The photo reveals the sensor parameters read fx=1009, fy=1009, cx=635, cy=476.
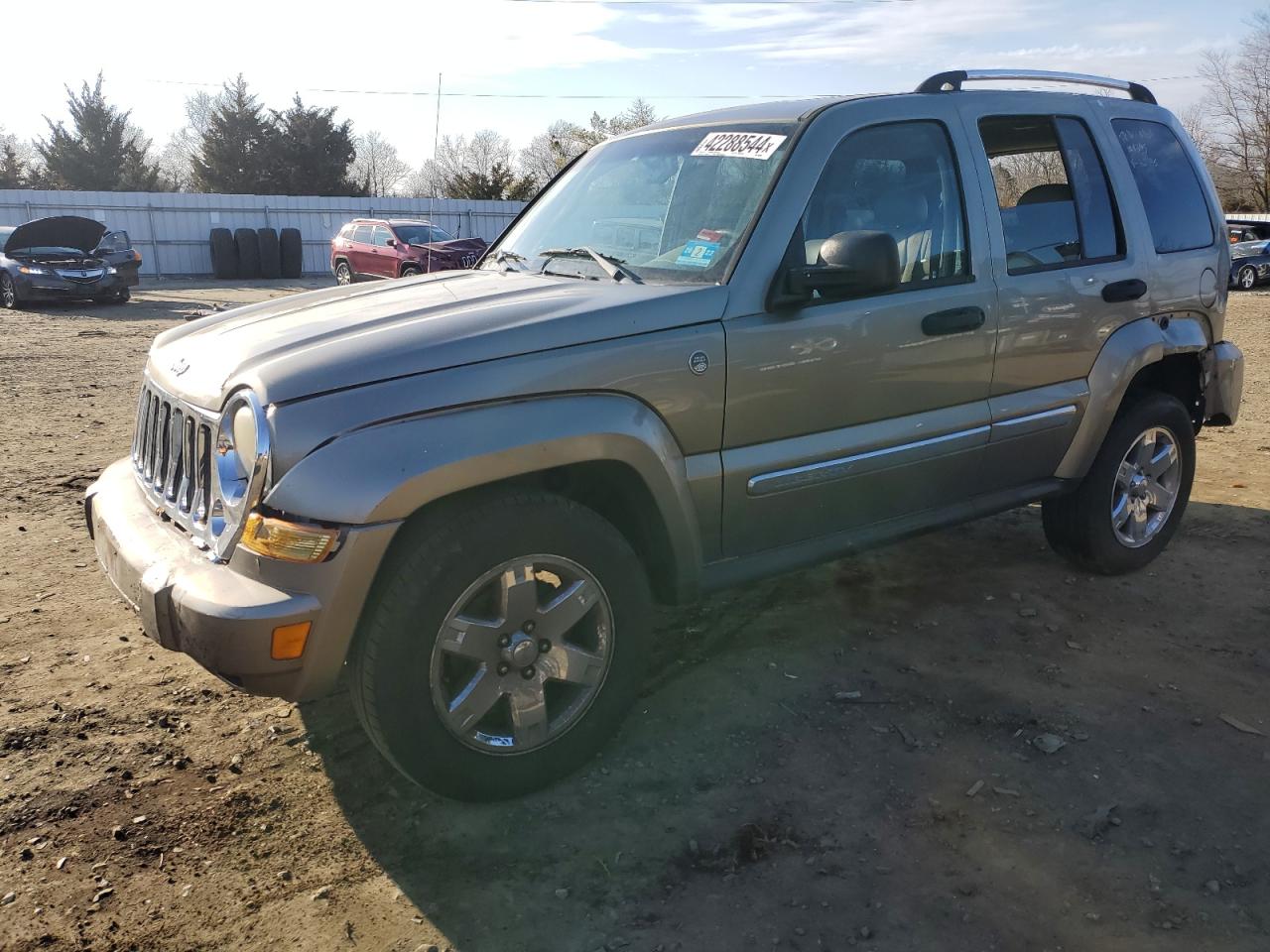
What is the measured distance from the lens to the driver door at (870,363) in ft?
10.7

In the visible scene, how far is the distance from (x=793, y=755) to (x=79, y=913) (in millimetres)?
2027

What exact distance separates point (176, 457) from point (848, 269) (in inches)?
83.4

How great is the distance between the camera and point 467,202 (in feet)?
106

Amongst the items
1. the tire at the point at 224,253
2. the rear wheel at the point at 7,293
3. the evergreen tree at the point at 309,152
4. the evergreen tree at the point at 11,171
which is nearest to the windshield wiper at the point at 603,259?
the rear wheel at the point at 7,293

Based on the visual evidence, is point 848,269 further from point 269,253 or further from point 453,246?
point 269,253

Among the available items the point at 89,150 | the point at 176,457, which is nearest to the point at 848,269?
the point at 176,457

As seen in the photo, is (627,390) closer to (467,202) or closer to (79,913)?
(79,913)

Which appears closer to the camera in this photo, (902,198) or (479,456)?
(479,456)

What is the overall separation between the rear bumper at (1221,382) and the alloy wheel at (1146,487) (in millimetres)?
304

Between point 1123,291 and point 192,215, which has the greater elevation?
point 192,215

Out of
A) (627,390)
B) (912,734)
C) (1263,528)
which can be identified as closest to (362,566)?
(627,390)

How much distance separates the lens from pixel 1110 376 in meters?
4.24

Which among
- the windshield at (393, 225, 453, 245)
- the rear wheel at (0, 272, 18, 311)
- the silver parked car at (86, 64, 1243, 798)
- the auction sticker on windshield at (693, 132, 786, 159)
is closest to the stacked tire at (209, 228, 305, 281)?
the windshield at (393, 225, 453, 245)

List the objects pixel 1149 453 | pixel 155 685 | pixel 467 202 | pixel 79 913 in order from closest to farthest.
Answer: pixel 79 913 < pixel 155 685 < pixel 1149 453 < pixel 467 202
